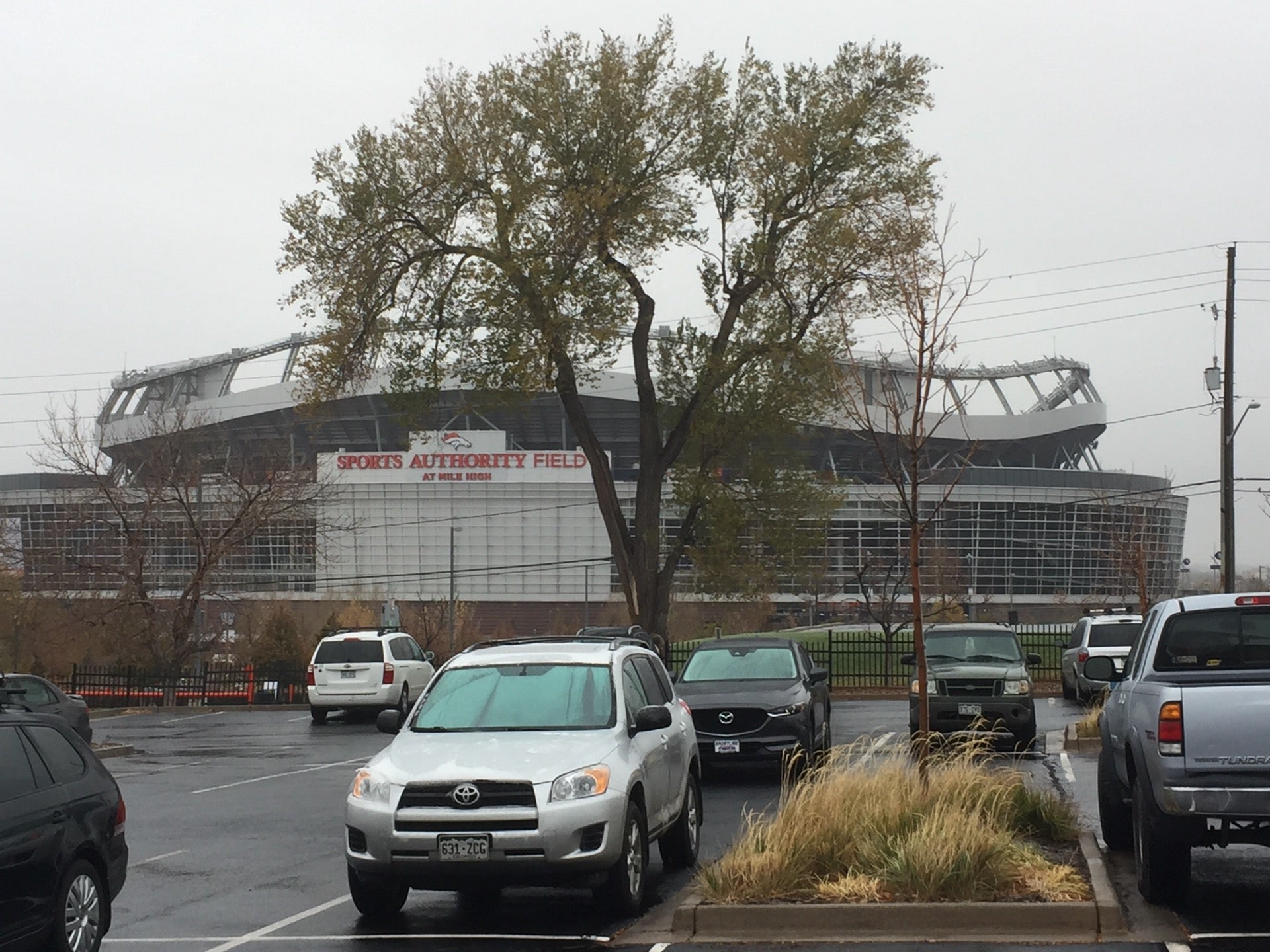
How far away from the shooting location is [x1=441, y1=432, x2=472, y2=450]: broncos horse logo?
11469cm

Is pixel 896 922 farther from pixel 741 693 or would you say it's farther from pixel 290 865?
pixel 741 693

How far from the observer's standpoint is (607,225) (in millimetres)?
34250

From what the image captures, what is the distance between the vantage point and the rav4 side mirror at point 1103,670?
1075cm

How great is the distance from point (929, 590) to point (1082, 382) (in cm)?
4992

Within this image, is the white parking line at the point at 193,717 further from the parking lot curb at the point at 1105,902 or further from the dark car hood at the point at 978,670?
the parking lot curb at the point at 1105,902

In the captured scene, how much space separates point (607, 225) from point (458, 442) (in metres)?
81.9

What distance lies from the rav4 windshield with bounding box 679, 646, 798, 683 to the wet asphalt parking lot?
4.08 ft

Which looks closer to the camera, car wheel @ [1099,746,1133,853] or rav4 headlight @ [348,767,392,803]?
rav4 headlight @ [348,767,392,803]

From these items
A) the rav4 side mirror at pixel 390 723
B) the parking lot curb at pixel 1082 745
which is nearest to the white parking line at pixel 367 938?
the rav4 side mirror at pixel 390 723

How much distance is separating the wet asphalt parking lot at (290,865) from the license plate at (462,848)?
0.52m

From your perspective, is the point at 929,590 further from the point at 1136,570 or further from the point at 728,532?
the point at 728,532

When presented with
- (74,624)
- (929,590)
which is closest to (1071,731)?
(74,624)

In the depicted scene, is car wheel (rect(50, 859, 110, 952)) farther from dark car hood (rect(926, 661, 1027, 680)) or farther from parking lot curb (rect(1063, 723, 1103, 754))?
parking lot curb (rect(1063, 723, 1103, 754))

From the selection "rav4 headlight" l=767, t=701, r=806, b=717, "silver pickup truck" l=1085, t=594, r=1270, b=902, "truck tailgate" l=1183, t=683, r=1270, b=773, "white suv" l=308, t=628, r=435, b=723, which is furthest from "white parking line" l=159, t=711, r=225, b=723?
"truck tailgate" l=1183, t=683, r=1270, b=773
